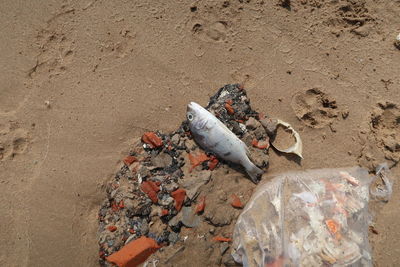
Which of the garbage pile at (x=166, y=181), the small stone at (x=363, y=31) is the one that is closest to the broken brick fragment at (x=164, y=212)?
the garbage pile at (x=166, y=181)

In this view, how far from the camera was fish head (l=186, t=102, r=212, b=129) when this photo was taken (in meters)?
3.78

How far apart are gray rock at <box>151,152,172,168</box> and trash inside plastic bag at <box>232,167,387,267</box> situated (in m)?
0.98

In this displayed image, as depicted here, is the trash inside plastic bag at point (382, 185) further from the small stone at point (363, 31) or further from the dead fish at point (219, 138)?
→ the small stone at point (363, 31)

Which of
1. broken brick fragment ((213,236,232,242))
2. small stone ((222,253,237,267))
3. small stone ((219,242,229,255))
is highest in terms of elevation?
broken brick fragment ((213,236,232,242))

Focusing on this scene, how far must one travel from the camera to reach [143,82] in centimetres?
416

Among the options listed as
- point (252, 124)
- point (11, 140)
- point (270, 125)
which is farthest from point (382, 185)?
point (11, 140)

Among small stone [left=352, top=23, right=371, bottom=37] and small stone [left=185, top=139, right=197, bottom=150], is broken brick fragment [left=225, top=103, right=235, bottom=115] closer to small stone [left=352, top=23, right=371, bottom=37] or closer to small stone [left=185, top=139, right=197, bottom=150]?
small stone [left=185, top=139, right=197, bottom=150]

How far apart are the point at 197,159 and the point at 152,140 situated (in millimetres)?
546

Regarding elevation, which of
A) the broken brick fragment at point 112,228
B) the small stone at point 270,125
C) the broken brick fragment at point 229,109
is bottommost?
the broken brick fragment at point 112,228

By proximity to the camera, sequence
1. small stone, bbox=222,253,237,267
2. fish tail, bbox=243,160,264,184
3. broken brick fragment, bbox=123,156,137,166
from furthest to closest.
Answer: broken brick fragment, bbox=123,156,137,166 → fish tail, bbox=243,160,264,184 → small stone, bbox=222,253,237,267

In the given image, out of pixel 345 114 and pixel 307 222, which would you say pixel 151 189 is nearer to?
pixel 307 222

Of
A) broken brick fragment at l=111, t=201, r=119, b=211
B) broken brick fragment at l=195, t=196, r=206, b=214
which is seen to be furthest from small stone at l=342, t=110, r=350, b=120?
broken brick fragment at l=111, t=201, r=119, b=211

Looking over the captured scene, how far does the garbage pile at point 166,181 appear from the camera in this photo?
3.65 meters

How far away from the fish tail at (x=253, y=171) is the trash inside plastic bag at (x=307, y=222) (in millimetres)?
116
